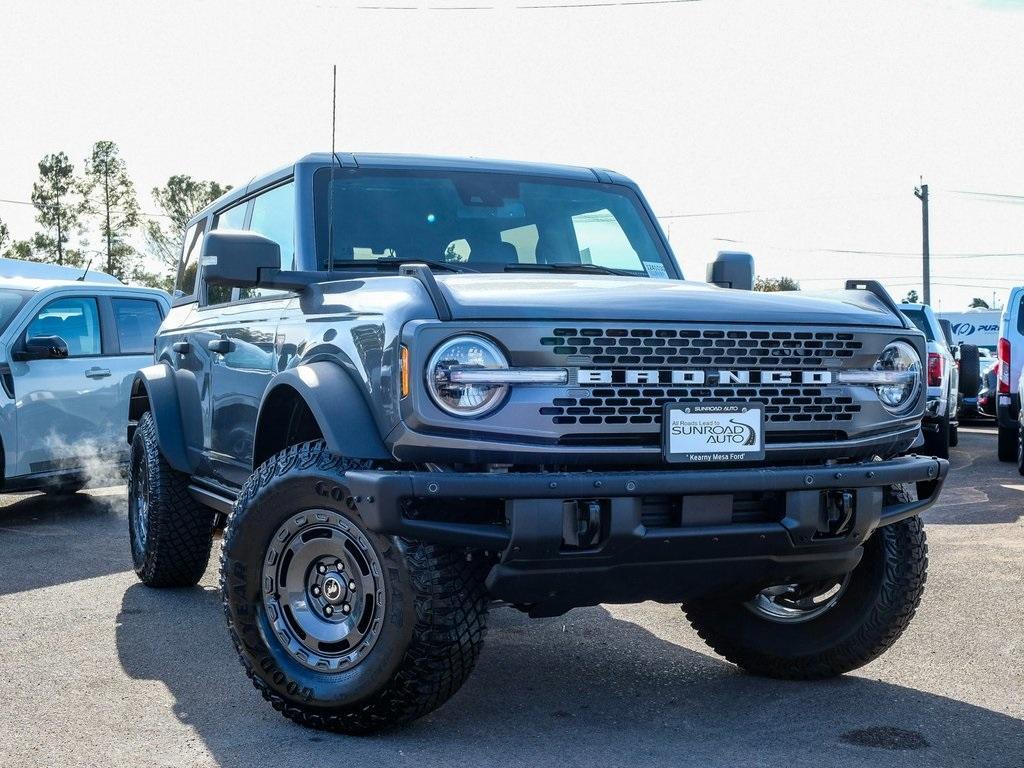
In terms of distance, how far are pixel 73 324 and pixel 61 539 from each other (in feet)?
7.01

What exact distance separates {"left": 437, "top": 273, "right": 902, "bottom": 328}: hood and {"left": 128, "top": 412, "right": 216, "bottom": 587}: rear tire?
2.65m

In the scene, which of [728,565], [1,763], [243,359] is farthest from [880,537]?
[1,763]

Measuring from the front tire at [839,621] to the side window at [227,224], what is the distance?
2.67 meters

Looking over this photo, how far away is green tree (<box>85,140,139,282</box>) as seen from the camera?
63.9 m

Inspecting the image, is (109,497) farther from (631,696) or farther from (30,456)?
(631,696)

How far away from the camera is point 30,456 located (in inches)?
359

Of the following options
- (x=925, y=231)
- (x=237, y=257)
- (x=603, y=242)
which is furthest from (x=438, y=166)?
(x=925, y=231)

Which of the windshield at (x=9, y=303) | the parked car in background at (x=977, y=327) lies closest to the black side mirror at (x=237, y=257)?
the windshield at (x=9, y=303)

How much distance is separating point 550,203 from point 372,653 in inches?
92.6

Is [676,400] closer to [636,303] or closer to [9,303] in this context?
[636,303]

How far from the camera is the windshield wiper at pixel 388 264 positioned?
485 centimetres

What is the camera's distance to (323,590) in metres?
3.98

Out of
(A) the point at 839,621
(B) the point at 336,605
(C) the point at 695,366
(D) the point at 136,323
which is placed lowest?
(A) the point at 839,621

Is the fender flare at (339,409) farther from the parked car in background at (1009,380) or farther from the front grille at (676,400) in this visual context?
the parked car in background at (1009,380)
